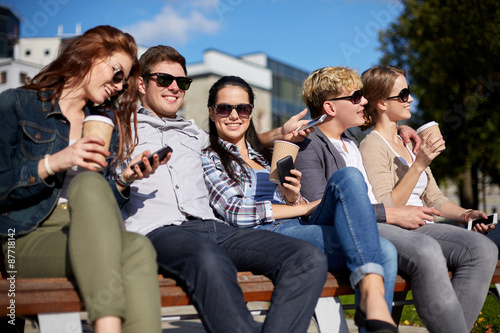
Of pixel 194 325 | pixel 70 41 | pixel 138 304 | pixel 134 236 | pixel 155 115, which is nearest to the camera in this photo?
pixel 138 304

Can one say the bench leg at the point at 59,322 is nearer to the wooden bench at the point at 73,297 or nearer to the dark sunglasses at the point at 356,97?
the wooden bench at the point at 73,297

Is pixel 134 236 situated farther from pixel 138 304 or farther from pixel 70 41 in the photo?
pixel 70 41

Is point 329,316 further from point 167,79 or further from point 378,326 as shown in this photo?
point 167,79

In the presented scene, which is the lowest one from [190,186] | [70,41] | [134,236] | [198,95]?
[134,236]

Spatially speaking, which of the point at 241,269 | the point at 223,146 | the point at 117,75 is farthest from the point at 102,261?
the point at 223,146

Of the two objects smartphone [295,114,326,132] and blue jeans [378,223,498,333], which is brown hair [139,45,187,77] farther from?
blue jeans [378,223,498,333]

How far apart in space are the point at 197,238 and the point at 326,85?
5.71 feet

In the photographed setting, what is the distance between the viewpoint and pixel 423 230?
3.44m

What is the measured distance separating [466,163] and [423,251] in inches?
494

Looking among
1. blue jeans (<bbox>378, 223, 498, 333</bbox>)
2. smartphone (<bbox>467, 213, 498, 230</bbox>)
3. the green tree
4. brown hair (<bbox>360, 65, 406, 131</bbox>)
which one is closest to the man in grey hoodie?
blue jeans (<bbox>378, 223, 498, 333</bbox>)

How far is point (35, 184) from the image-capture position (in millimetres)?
2416

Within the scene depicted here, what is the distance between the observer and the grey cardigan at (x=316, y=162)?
342 cm

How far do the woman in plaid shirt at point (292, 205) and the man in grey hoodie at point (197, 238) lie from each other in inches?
5.2

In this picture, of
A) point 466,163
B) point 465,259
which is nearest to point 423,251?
point 465,259
